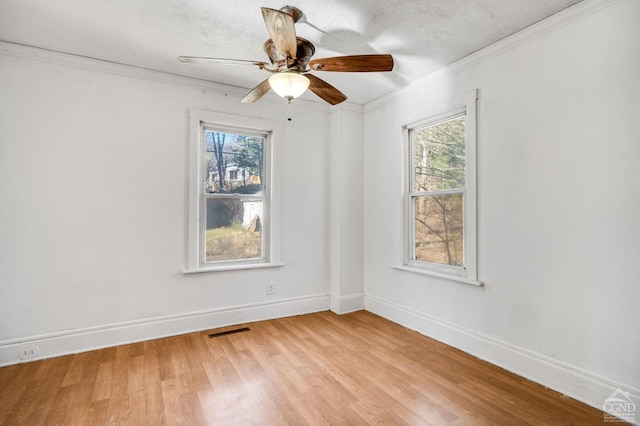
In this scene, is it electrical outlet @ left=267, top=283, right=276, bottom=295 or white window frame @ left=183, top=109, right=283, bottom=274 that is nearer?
white window frame @ left=183, top=109, right=283, bottom=274

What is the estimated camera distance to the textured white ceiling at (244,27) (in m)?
2.11

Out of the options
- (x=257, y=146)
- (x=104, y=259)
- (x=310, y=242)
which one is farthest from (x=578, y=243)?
(x=104, y=259)

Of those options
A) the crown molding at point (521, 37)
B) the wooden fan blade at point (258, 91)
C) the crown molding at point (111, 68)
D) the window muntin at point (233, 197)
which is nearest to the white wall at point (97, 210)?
the crown molding at point (111, 68)

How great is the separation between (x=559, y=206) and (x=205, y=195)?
309 cm

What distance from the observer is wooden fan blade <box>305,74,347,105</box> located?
2279mm

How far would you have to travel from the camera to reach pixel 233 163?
3562mm

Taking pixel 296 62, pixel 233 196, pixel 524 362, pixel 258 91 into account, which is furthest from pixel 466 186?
pixel 233 196

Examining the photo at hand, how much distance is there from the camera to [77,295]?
2803 millimetres

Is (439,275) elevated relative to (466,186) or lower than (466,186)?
lower

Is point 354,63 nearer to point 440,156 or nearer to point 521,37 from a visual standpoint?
point 521,37

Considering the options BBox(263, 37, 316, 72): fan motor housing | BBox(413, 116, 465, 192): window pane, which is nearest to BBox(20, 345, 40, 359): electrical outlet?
BBox(263, 37, 316, 72): fan motor housing

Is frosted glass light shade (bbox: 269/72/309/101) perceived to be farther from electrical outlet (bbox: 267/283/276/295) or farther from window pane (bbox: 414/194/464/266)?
electrical outlet (bbox: 267/283/276/295)

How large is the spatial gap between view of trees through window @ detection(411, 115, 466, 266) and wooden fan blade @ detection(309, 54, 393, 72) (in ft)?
4.35

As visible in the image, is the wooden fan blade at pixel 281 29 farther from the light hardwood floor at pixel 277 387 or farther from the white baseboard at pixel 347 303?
the white baseboard at pixel 347 303
